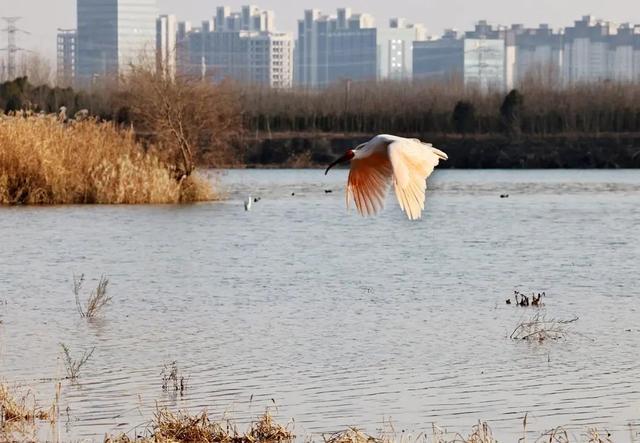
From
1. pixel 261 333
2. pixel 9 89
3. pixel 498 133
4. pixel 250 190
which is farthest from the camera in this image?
pixel 498 133

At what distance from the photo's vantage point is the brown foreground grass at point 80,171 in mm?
30375

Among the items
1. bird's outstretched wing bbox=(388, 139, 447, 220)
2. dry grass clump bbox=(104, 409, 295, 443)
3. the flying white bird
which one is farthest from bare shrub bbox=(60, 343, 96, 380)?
bird's outstretched wing bbox=(388, 139, 447, 220)

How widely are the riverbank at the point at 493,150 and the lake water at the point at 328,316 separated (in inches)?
1072

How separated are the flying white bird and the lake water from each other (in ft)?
6.41

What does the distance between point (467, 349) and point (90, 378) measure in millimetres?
3580

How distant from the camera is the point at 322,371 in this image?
12.2 meters

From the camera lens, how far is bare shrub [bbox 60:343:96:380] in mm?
11773

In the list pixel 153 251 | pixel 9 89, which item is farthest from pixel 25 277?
pixel 9 89

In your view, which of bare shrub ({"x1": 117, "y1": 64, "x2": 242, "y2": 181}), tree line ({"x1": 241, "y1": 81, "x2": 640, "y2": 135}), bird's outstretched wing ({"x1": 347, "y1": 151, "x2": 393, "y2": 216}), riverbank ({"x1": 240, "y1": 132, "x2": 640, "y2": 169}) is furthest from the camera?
tree line ({"x1": 241, "y1": 81, "x2": 640, "y2": 135})

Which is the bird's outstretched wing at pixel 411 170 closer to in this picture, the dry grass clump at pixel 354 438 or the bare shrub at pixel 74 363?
the dry grass clump at pixel 354 438

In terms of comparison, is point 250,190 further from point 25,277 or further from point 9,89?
point 25,277

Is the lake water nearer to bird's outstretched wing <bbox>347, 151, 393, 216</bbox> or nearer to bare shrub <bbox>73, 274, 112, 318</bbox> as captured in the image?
bare shrub <bbox>73, 274, 112, 318</bbox>

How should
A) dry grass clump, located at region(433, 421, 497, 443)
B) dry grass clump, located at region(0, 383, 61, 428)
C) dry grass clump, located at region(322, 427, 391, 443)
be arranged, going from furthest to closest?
dry grass clump, located at region(0, 383, 61, 428) → dry grass clump, located at region(433, 421, 497, 443) → dry grass clump, located at region(322, 427, 391, 443)

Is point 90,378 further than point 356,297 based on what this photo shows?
No
